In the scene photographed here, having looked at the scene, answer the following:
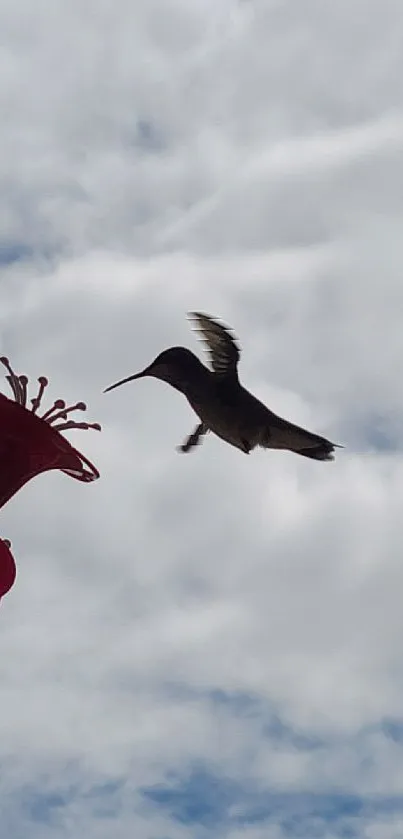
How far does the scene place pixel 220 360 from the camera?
7.89ft

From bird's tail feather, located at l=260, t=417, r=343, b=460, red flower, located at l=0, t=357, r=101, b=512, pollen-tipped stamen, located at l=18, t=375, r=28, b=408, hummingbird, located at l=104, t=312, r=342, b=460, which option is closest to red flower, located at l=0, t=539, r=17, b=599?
red flower, located at l=0, t=357, r=101, b=512

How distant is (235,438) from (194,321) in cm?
34

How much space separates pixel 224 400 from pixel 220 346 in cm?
14

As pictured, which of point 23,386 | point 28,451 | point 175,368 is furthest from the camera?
point 23,386

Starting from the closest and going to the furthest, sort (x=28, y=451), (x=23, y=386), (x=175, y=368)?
(x=175, y=368) < (x=28, y=451) < (x=23, y=386)

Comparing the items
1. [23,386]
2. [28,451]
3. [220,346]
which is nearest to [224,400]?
[220,346]

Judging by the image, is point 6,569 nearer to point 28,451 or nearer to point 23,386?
point 28,451

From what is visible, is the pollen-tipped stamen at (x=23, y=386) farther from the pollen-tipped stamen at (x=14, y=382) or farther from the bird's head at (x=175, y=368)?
the bird's head at (x=175, y=368)

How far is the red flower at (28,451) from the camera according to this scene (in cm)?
290

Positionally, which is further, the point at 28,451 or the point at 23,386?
the point at 23,386

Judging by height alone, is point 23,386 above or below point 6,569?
above

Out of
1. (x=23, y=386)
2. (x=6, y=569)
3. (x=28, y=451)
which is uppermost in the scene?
(x=23, y=386)

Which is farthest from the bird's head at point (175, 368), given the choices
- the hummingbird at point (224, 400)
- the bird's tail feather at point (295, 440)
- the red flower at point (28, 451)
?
the red flower at point (28, 451)

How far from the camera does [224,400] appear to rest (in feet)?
7.86
